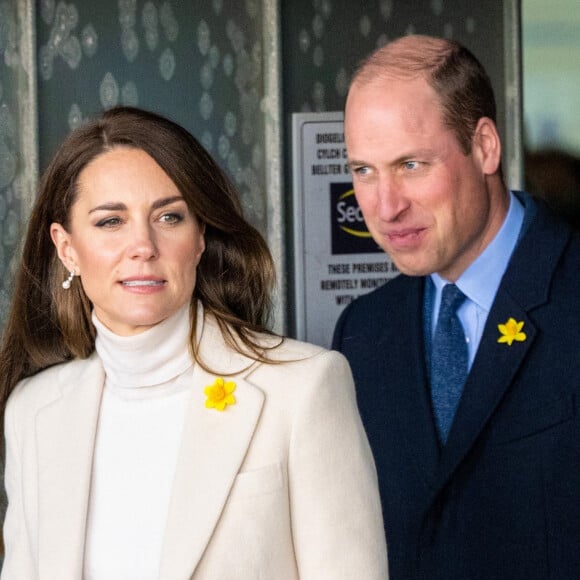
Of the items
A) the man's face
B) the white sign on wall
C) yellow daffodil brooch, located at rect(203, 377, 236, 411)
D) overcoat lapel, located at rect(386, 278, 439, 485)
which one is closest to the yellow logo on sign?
the white sign on wall

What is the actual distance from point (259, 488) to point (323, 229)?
8.70 ft

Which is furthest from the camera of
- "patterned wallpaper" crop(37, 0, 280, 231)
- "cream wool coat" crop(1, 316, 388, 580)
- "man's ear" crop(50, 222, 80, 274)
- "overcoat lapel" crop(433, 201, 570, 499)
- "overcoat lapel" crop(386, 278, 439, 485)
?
"patterned wallpaper" crop(37, 0, 280, 231)

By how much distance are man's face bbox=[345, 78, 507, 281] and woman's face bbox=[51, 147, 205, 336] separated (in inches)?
19.9

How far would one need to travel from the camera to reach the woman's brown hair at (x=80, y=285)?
2.91 m

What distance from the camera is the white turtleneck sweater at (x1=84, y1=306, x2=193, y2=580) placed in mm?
2857

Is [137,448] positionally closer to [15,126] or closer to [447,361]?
[447,361]

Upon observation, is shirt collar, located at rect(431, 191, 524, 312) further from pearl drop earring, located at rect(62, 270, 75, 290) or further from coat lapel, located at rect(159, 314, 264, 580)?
pearl drop earring, located at rect(62, 270, 75, 290)

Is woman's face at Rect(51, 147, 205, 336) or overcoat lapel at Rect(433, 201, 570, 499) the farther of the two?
Result: overcoat lapel at Rect(433, 201, 570, 499)

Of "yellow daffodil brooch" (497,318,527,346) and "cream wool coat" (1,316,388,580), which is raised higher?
"yellow daffodil brooch" (497,318,527,346)

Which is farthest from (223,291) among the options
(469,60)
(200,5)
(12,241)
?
(200,5)

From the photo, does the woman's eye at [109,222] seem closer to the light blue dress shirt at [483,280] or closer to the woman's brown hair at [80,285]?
the woman's brown hair at [80,285]

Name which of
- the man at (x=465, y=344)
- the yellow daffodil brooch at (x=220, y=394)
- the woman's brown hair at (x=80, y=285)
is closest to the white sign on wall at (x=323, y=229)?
the man at (x=465, y=344)

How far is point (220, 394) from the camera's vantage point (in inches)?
113

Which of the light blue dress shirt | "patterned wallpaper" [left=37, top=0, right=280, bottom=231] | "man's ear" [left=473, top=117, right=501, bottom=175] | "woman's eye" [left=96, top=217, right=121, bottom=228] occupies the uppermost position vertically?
"patterned wallpaper" [left=37, top=0, right=280, bottom=231]
